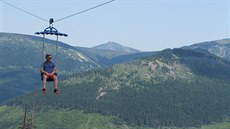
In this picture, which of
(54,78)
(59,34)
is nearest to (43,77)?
(54,78)

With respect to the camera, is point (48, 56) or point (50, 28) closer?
point (48, 56)

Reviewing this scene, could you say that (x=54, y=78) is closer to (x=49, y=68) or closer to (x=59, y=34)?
(x=49, y=68)

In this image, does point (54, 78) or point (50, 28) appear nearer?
point (54, 78)

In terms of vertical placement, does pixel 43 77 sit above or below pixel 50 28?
below

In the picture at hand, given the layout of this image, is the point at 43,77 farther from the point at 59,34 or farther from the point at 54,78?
the point at 59,34

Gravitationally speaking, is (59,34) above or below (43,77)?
above

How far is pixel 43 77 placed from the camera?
45.3 m

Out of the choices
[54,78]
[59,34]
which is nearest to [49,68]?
[54,78]

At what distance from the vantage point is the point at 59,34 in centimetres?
4847

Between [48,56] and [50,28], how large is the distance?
5744 millimetres

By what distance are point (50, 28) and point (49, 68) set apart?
5.92m

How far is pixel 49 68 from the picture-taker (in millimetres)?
46031

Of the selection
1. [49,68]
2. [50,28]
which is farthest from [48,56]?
[50,28]

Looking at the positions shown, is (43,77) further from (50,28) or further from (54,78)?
(50,28)
